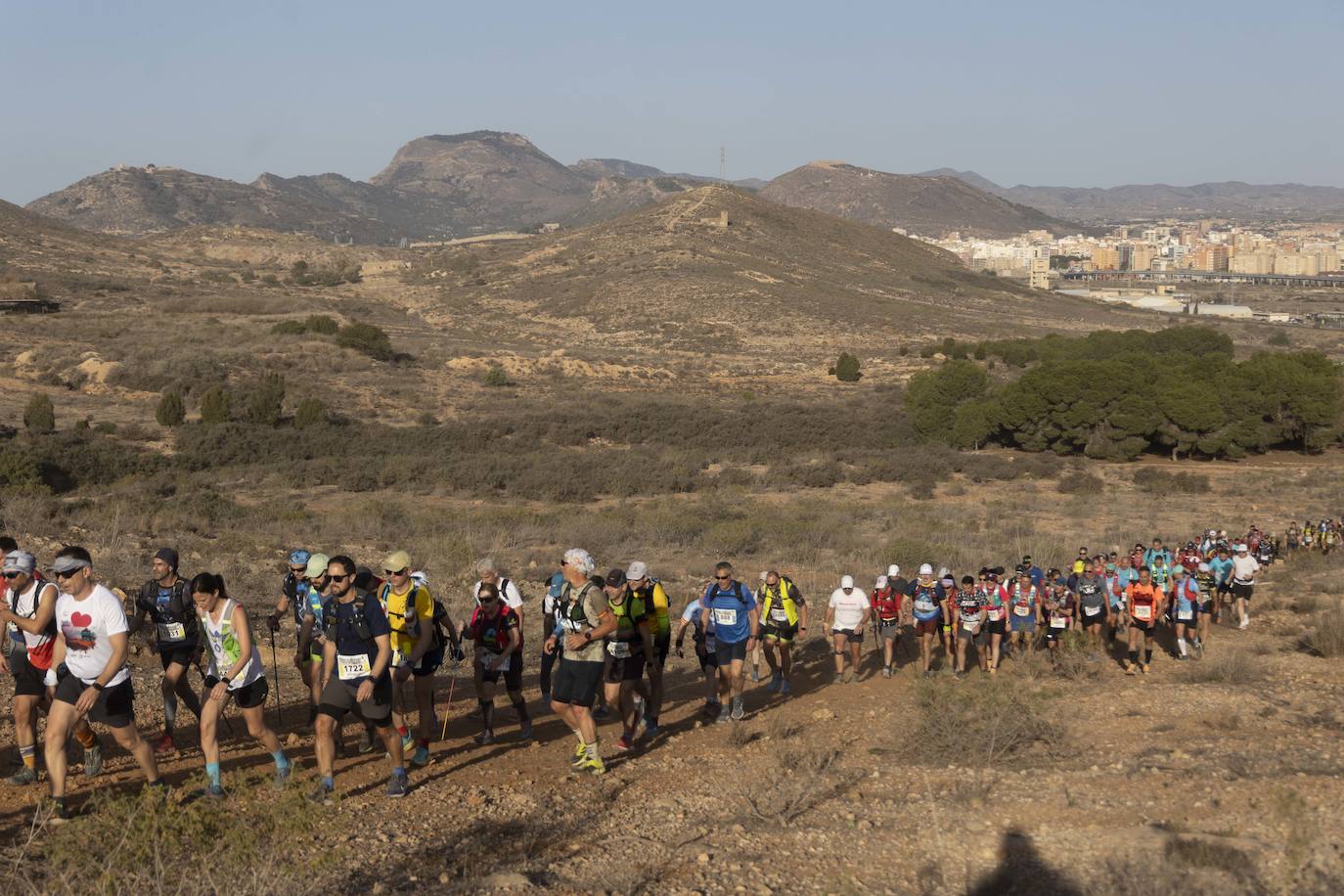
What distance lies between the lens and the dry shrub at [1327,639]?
12469 mm

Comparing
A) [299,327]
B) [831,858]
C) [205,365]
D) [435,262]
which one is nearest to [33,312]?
[299,327]

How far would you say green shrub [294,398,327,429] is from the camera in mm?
33219

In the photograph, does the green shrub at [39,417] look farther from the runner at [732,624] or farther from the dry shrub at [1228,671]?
the dry shrub at [1228,671]

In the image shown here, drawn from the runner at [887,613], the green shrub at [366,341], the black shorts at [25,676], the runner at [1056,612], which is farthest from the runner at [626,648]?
the green shrub at [366,341]

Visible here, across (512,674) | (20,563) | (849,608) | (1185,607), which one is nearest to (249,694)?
(20,563)

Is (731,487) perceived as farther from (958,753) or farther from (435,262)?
(435,262)

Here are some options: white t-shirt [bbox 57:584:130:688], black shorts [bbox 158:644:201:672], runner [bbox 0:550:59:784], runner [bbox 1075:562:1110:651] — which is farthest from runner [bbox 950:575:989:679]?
runner [bbox 0:550:59:784]

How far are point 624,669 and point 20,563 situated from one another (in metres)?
3.95

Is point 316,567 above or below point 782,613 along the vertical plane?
above

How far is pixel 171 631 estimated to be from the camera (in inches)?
286

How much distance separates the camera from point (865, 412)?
4062 cm

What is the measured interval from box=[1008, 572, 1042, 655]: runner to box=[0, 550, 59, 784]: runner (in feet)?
30.9

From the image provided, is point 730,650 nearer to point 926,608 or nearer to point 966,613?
point 926,608

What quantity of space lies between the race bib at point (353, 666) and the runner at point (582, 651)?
144cm
